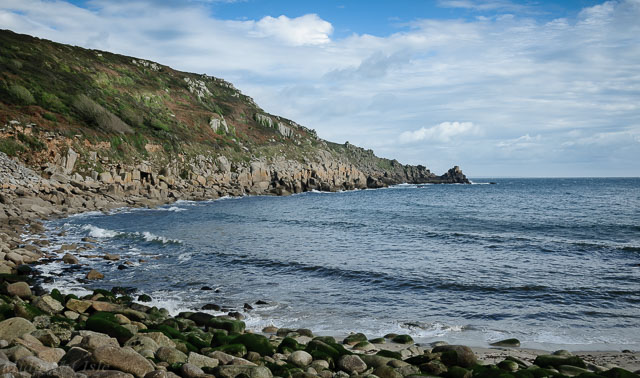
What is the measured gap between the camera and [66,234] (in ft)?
90.7

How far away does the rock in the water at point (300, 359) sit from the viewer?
9.00 meters

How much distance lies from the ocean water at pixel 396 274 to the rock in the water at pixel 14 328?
6.14m

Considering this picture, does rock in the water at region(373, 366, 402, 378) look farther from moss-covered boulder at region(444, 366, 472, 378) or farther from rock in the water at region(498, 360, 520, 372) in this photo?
rock in the water at region(498, 360, 520, 372)

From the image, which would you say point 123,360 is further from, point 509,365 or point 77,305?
point 509,365

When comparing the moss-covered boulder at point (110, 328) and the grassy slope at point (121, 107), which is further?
the grassy slope at point (121, 107)

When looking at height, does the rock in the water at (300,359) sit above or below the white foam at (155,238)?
above

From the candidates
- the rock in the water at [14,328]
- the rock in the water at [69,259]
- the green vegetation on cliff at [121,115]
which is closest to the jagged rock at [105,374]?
the rock in the water at [14,328]

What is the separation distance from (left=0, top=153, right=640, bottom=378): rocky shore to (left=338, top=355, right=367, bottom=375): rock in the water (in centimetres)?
2

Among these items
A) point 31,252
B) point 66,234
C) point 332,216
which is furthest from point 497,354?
point 332,216

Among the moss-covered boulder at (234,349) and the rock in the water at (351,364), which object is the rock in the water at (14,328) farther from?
the rock in the water at (351,364)

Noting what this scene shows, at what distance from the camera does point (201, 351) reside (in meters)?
9.22

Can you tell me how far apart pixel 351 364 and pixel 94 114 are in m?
56.4

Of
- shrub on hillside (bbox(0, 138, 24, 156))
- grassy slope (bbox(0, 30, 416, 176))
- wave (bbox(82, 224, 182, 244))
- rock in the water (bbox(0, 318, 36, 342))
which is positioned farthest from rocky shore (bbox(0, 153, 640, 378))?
grassy slope (bbox(0, 30, 416, 176))

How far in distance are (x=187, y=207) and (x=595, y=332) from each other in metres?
42.1
